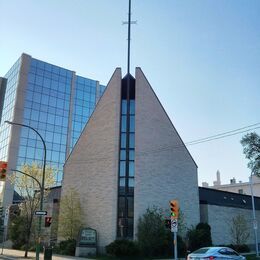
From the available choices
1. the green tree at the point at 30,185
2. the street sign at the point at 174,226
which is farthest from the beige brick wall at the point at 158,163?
the street sign at the point at 174,226

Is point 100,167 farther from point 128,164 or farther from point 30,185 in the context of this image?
point 30,185

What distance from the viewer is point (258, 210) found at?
50.1 m

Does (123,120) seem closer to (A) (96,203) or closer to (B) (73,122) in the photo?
(A) (96,203)

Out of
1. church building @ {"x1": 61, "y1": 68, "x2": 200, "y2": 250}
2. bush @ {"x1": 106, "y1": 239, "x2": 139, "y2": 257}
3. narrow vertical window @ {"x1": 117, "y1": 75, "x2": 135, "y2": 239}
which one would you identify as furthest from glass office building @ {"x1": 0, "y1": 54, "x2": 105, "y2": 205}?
bush @ {"x1": 106, "y1": 239, "x2": 139, "y2": 257}

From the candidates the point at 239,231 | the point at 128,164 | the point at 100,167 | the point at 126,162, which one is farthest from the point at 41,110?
the point at 239,231

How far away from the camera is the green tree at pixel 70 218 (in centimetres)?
3734

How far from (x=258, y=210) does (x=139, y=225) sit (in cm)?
2243

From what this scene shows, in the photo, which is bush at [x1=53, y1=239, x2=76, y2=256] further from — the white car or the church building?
the white car

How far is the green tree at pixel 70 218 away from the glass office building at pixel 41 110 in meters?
29.5

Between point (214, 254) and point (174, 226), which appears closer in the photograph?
point (214, 254)

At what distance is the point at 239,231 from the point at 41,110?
45.5 m

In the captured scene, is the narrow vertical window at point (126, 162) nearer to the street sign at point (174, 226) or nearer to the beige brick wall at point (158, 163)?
the beige brick wall at point (158, 163)

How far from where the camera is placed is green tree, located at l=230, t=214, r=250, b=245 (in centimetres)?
4066

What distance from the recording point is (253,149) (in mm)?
37594
